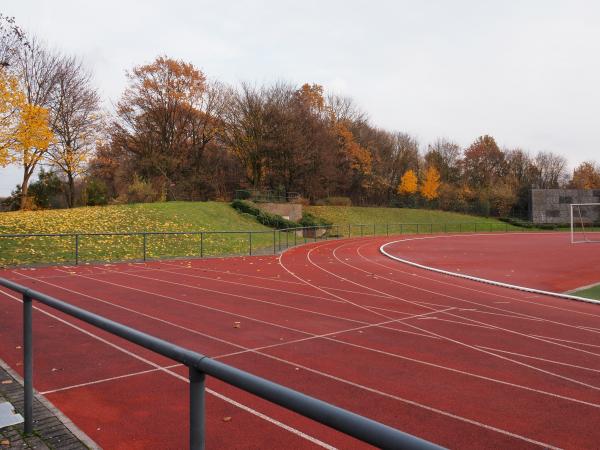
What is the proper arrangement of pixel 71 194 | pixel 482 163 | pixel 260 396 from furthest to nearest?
pixel 482 163, pixel 71 194, pixel 260 396

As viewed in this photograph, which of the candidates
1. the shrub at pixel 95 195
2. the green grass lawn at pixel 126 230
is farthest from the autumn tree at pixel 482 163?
the shrub at pixel 95 195

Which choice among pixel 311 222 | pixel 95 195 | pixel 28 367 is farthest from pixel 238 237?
pixel 28 367

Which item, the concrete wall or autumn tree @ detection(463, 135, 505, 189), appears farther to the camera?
autumn tree @ detection(463, 135, 505, 189)

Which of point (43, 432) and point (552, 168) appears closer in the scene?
point (43, 432)

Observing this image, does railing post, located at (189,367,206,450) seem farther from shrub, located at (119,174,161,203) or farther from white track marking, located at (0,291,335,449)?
shrub, located at (119,174,161,203)

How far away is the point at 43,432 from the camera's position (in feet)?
13.1

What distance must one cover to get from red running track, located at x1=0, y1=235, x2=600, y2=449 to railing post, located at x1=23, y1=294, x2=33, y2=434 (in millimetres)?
584

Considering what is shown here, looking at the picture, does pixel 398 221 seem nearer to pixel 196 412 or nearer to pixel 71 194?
pixel 71 194

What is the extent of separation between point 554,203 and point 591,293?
55.8m

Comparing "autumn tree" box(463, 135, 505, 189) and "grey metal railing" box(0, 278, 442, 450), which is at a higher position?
"autumn tree" box(463, 135, 505, 189)

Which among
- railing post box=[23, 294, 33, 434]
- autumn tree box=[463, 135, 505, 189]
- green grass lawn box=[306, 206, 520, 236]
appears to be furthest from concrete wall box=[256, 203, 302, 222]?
autumn tree box=[463, 135, 505, 189]

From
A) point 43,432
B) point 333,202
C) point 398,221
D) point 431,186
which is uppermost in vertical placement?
point 431,186

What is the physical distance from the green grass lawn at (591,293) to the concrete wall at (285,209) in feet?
99.5

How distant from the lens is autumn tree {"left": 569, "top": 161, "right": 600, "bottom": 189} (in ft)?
261
